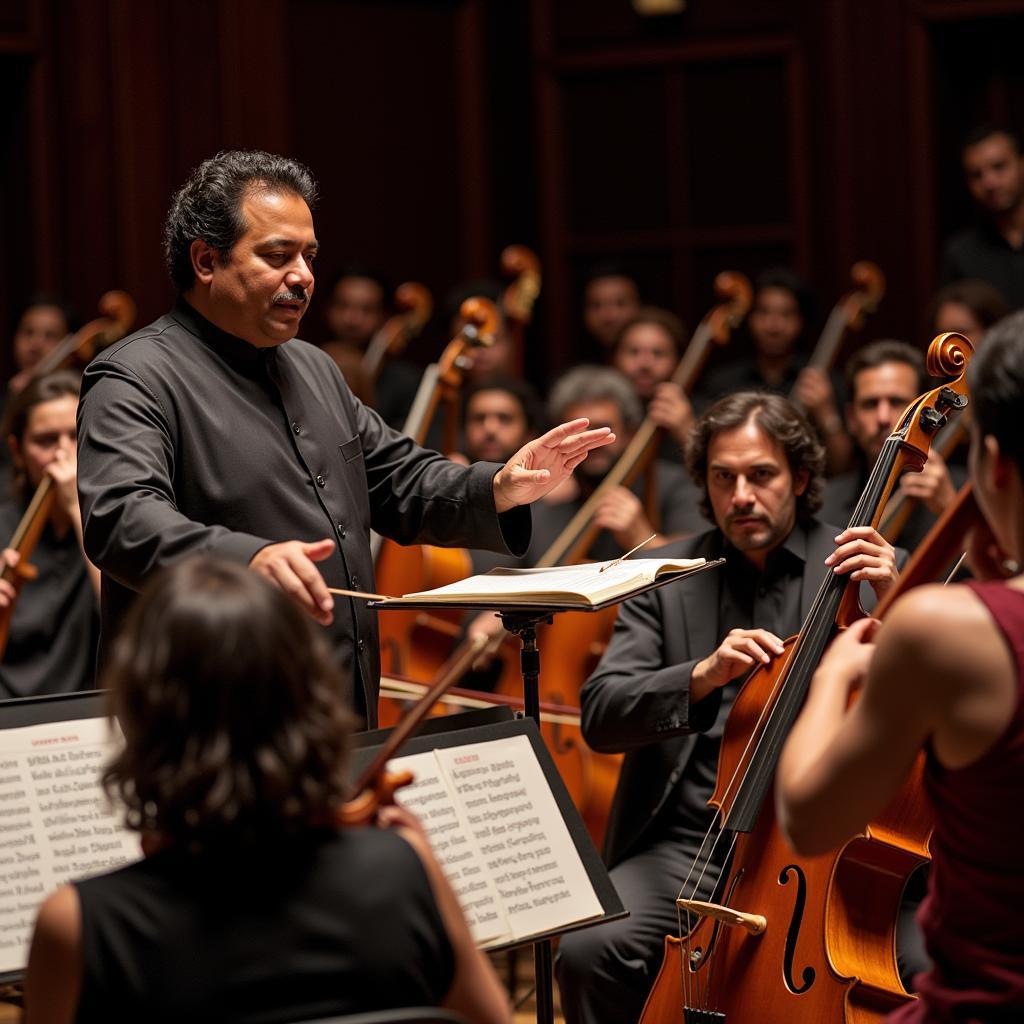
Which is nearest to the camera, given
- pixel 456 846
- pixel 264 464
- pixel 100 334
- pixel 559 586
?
pixel 456 846

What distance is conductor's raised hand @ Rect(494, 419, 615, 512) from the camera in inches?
88.0

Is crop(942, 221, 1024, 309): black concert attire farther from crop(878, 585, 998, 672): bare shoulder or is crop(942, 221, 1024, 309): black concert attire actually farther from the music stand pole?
crop(878, 585, 998, 672): bare shoulder

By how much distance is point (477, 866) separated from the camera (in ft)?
5.96

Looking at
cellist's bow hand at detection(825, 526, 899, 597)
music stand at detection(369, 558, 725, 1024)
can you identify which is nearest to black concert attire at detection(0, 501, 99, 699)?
music stand at detection(369, 558, 725, 1024)

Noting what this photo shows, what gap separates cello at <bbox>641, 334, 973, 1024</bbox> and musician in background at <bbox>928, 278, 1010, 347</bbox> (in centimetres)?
213

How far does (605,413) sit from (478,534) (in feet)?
6.25

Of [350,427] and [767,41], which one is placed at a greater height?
[767,41]

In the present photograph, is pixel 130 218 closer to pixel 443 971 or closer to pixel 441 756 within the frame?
pixel 441 756

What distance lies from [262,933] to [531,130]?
4871mm

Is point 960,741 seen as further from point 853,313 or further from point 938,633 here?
point 853,313

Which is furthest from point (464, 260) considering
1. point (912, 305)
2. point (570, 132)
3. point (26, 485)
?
point (26, 485)

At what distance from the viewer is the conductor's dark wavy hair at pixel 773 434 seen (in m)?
2.76

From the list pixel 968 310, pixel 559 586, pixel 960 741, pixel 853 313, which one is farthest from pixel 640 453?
pixel 960 741

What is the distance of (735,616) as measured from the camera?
8.91 ft
